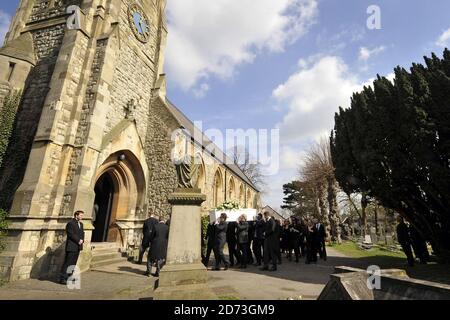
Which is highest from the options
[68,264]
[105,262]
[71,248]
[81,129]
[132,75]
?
[132,75]

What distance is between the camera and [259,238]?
31.1ft

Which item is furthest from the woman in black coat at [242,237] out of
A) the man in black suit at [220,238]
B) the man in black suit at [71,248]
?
the man in black suit at [71,248]

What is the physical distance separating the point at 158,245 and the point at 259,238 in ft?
12.4

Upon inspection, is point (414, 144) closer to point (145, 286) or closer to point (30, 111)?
point (145, 286)

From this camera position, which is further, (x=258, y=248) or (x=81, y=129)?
(x=258, y=248)

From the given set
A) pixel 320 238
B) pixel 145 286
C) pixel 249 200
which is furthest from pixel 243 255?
pixel 249 200

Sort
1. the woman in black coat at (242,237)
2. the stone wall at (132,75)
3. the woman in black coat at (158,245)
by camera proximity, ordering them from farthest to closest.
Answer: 1. the stone wall at (132,75)
2. the woman in black coat at (242,237)
3. the woman in black coat at (158,245)

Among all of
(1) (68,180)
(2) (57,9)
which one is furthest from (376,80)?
(2) (57,9)

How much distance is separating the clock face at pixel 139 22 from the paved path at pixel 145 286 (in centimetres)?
1192

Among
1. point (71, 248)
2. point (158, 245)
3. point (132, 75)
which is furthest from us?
point (132, 75)

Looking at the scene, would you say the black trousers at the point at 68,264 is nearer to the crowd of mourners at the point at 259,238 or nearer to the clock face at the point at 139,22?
the crowd of mourners at the point at 259,238

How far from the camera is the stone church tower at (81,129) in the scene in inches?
320

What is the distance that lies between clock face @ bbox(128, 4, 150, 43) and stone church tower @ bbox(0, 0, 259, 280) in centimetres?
6
